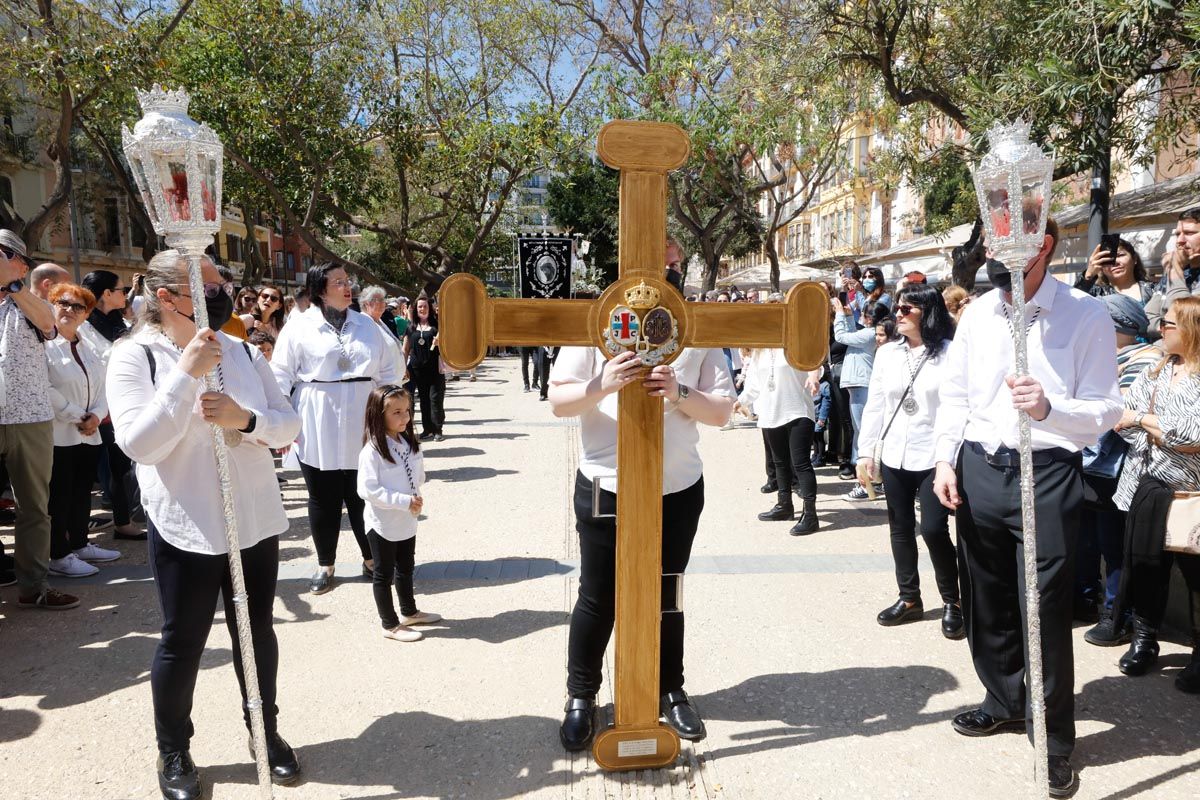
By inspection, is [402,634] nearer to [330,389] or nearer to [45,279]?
[330,389]

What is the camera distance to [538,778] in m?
3.03

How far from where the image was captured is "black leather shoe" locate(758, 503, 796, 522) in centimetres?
680

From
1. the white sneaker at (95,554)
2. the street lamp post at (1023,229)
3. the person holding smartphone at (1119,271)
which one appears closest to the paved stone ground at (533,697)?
the white sneaker at (95,554)

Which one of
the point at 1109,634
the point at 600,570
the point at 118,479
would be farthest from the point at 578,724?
the point at 118,479

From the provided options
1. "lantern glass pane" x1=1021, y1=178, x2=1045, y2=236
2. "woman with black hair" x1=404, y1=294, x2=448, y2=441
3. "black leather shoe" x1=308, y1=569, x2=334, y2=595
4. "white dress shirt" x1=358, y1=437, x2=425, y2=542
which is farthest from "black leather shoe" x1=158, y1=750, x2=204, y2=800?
"woman with black hair" x1=404, y1=294, x2=448, y2=441

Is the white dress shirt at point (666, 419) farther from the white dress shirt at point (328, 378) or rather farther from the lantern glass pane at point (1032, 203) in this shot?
the white dress shirt at point (328, 378)

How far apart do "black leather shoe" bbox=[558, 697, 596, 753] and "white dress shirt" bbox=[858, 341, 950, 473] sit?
2.34 meters

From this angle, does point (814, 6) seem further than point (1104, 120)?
Yes

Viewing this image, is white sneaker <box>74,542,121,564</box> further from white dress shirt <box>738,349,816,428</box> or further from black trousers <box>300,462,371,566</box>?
white dress shirt <box>738,349,816,428</box>

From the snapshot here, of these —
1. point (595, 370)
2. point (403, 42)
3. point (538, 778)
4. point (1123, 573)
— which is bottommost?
point (538, 778)

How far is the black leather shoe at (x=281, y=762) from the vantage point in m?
3.04

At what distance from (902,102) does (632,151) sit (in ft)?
33.0

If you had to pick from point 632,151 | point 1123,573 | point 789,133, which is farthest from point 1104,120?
point 789,133

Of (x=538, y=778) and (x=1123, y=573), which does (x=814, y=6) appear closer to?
(x=1123, y=573)
